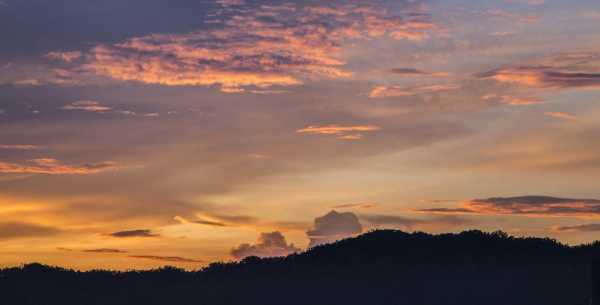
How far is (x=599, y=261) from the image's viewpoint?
114 m

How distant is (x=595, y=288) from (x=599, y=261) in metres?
4.06

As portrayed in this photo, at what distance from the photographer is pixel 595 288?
11644 cm
